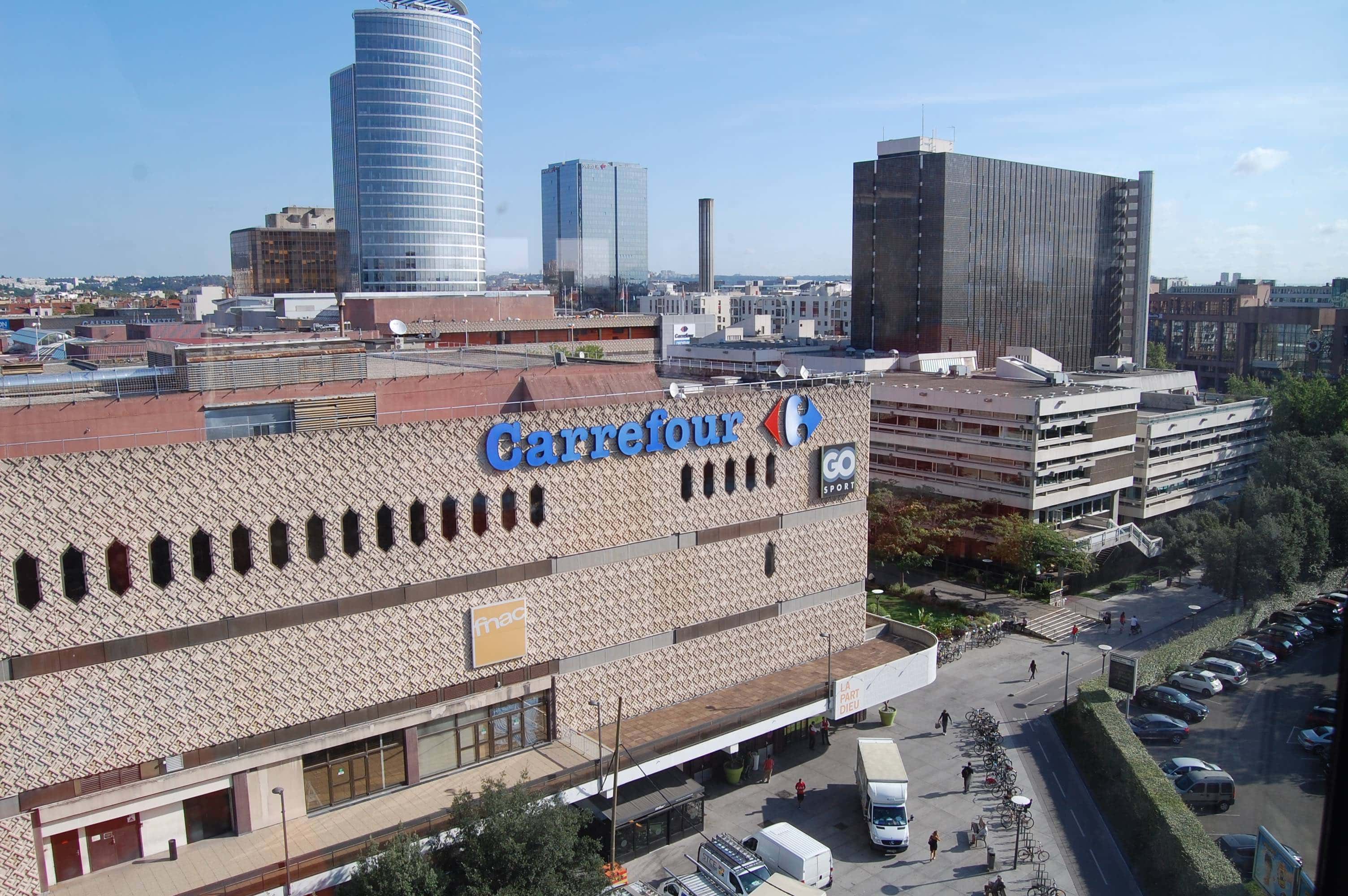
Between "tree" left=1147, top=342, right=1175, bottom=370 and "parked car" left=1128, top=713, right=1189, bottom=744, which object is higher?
"tree" left=1147, top=342, right=1175, bottom=370

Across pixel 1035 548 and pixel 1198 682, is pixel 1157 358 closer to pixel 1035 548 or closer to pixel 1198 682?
pixel 1035 548

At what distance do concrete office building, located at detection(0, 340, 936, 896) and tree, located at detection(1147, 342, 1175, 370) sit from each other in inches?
1978

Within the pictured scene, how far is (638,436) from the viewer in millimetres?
19703

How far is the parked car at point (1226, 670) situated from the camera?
1029 inches

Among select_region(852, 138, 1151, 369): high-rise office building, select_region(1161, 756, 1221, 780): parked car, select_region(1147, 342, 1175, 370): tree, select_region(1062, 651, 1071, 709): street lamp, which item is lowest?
select_region(1062, 651, 1071, 709): street lamp

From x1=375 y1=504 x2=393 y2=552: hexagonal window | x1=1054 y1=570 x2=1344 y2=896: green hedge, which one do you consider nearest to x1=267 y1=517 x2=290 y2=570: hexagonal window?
x1=375 y1=504 x2=393 y2=552: hexagonal window

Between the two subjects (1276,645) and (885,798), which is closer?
(885,798)

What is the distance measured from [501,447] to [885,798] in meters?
9.76

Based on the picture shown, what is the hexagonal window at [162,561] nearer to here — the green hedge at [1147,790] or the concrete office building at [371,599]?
the concrete office building at [371,599]

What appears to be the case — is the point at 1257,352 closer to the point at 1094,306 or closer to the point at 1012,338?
the point at 1094,306

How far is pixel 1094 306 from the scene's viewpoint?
195 ft

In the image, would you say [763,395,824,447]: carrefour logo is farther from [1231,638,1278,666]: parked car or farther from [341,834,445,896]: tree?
[1231,638,1278,666]: parked car

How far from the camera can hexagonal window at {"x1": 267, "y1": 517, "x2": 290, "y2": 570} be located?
1581 centimetres

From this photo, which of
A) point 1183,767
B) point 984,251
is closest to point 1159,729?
point 1183,767
